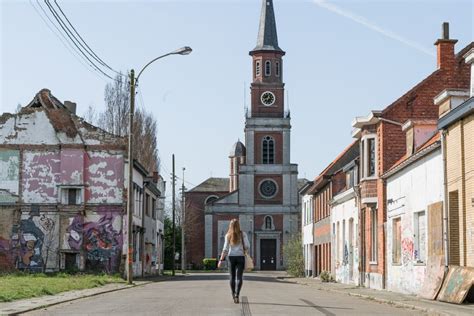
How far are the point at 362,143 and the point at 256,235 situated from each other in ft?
208

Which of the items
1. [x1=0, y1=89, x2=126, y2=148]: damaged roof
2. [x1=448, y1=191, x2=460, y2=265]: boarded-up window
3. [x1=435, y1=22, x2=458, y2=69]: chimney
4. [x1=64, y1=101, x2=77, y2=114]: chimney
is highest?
[x1=64, y1=101, x2=77, y2=114]: chimney

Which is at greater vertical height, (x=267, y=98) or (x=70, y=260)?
(x=267, y=98)

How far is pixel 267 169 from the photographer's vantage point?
95750 millimetres

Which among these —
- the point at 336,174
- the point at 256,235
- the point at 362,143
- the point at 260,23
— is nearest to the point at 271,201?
the point at 256,235

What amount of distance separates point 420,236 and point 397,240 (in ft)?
11.7

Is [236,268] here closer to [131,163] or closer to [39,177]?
[131,163]

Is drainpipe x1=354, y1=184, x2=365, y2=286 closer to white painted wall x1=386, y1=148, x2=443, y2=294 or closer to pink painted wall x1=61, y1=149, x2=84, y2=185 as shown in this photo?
white painted wall x1=386, y1=148, x2=443, y2=294

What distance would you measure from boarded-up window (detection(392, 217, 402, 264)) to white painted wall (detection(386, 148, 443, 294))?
14cm

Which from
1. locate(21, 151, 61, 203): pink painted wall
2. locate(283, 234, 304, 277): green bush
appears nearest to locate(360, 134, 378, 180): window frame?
locate(21, 151, 61, 203): pink painted wall

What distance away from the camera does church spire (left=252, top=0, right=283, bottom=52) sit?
96.8 meters

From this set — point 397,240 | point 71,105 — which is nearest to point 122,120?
point 71,105

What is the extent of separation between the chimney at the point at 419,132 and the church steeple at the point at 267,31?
224ft

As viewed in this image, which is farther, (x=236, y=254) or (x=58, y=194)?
(x=58, y=194)

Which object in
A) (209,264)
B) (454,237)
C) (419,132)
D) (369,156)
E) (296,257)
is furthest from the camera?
(209,264)
